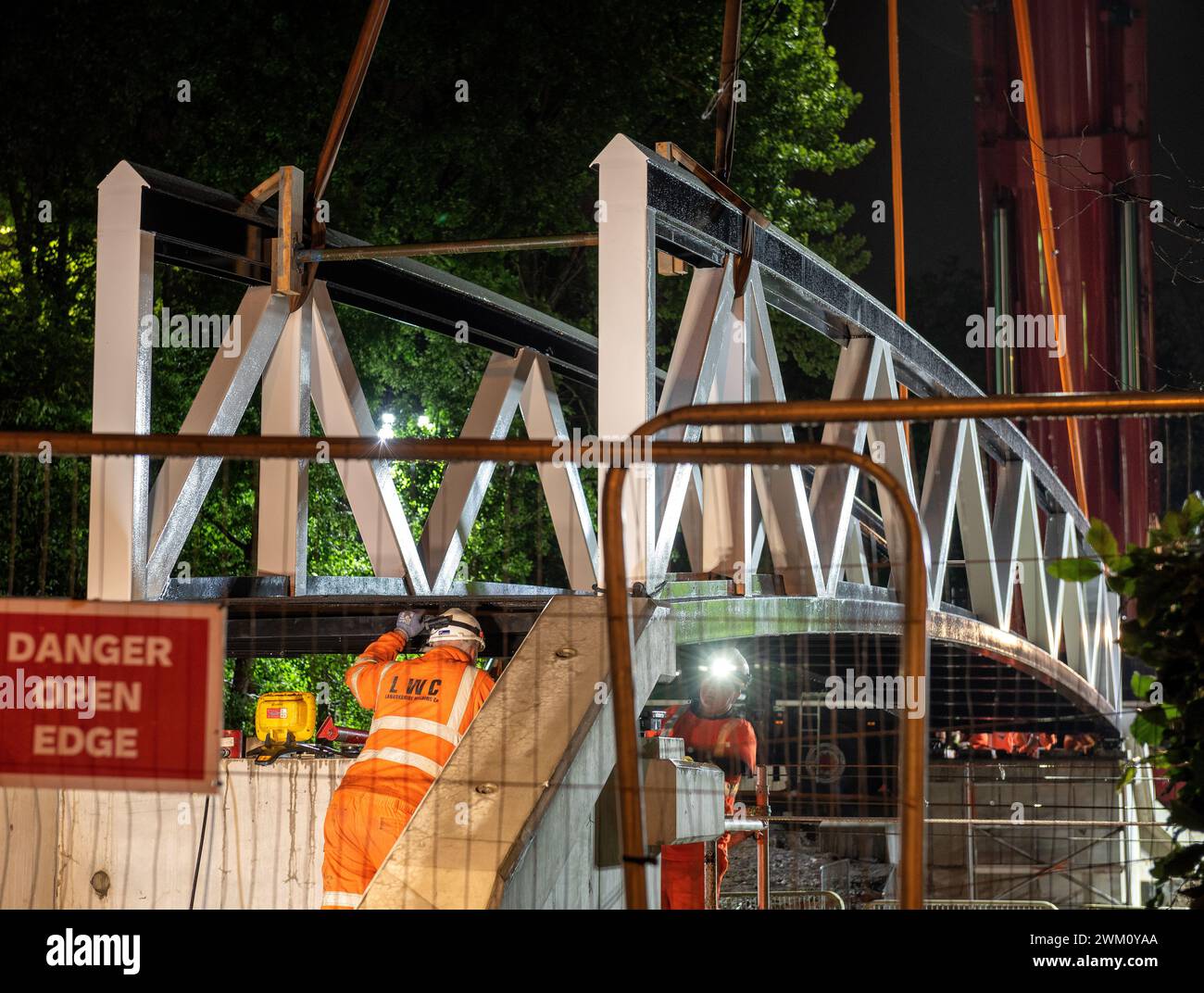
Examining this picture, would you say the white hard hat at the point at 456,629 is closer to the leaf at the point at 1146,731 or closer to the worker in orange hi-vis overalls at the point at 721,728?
the worker in orange hi-vis overalls at the point at 721,728

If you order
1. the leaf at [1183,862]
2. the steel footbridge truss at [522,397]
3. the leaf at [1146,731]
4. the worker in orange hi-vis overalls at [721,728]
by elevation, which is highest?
the steel footbridge truss at [522,397]

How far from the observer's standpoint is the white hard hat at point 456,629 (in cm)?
744

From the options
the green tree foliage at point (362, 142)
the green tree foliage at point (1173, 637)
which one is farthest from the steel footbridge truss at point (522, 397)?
the green tree foliage at point (362, 142)

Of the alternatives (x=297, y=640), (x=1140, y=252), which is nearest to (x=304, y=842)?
(x=297, y=640)

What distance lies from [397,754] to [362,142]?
1750cm

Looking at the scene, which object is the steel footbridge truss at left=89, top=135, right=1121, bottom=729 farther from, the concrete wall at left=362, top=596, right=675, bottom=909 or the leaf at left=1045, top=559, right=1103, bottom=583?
the leaf at left=1045, top=559, right=1103, bottom=583

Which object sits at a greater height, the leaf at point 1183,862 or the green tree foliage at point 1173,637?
the green tree foliage at point 1173,637

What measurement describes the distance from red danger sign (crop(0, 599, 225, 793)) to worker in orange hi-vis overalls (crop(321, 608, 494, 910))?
4.86ft

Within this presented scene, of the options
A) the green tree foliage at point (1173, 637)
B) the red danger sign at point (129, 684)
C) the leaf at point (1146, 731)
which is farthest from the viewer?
the red danger sign at point (129, 684)

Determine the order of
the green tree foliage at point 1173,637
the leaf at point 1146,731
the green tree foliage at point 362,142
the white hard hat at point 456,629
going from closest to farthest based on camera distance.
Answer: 1. the green tree foliage at point 1173,637
2. the leaf at point 1146,731
3. the white hard hat at point 456,629
4. the green tree foliage at point 362,142

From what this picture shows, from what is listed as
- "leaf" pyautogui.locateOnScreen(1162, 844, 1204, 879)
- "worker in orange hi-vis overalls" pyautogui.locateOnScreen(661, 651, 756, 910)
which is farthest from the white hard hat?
"leaf" pyautogui.locateOnScreen(1162, 844, 1204, 879)

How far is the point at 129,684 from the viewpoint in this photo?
18.7ft

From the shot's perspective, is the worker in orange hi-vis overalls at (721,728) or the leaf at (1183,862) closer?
the leaf at (1183,862)
